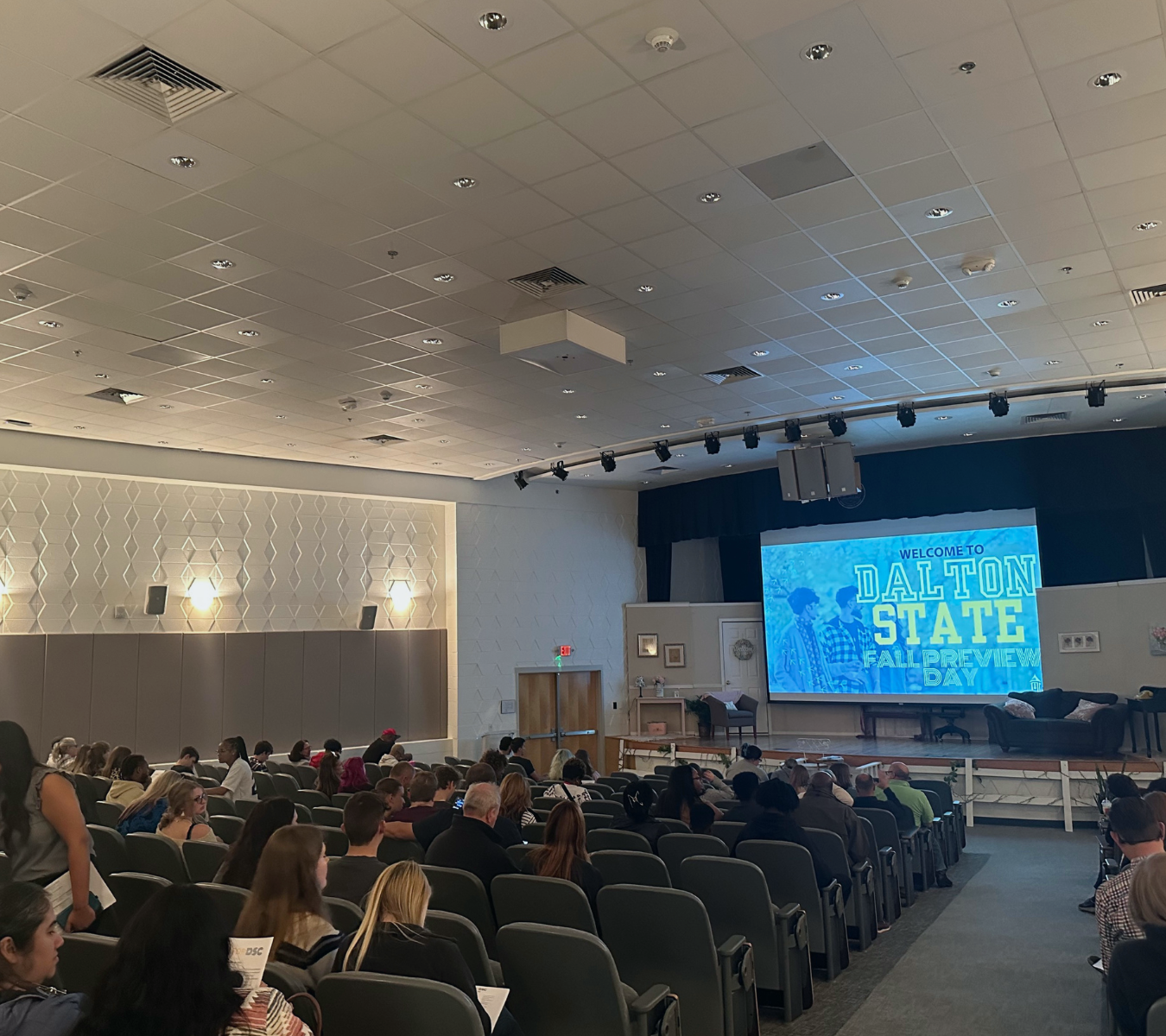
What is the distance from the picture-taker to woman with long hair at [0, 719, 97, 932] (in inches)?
137

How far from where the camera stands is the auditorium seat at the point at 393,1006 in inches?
98.9

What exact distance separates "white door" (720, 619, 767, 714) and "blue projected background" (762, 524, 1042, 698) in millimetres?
524

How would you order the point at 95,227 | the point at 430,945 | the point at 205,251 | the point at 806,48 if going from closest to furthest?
the point at 430,945
the point at 806,48
the point at 95,227
the point at 205,251

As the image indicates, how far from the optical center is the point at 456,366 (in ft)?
30.6

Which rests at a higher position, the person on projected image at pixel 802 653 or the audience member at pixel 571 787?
the person on projected image at pixel 802 653

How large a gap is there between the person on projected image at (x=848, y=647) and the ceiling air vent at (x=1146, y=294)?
885 centimetres

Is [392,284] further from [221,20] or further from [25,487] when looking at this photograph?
[25,487]

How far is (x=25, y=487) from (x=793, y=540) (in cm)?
1242

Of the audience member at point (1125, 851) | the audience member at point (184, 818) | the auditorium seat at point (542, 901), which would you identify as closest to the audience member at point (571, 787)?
the auditorium seat at point (542, 901)

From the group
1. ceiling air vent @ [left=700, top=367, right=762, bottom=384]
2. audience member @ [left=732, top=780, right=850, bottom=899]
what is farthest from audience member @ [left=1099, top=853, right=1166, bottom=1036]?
ceiling air vent @ [left=700, top=367, right=762, bottom=384]

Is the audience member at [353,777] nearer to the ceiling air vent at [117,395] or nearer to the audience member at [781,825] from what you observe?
the audience member at [781,825]

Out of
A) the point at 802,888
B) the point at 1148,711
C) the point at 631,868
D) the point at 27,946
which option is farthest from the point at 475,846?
the point at 1148,711

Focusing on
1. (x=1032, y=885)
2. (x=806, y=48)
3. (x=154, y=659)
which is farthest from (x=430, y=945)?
(x=154, y=659)

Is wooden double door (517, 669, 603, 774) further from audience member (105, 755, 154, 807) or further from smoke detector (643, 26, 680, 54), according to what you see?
smoke detector (643, 26, 680, 54)
